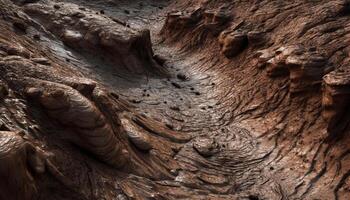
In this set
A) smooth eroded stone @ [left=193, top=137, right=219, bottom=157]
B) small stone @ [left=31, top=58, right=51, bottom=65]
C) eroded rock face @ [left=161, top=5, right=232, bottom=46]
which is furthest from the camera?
eroded rock face @ [left=161, top=5, right=232, bottom=46]

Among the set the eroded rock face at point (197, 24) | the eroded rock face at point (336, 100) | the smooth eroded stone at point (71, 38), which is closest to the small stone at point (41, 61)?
the smooth eroded stone at point (71, 38)

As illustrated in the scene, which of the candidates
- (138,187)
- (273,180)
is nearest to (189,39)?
(273,180)

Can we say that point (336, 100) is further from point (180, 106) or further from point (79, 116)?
point (79, 116)

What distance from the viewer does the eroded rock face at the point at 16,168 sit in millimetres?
7406

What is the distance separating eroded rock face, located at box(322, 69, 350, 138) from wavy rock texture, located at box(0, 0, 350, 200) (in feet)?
0.13

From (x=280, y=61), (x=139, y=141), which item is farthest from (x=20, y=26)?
(x=280, y=61)

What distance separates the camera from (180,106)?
17891 millimetres

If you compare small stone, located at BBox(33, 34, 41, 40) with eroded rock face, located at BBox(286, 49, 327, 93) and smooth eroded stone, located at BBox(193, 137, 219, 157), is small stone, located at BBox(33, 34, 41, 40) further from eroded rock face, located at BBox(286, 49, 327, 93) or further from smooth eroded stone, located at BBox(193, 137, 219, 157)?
eroded rock face, located at BBox(286, 49, 327, 93)

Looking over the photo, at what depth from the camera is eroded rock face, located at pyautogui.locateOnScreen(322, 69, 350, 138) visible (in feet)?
45.4

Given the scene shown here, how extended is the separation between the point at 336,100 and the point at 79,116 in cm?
863

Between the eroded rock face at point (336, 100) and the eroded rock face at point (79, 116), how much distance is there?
7.69 m

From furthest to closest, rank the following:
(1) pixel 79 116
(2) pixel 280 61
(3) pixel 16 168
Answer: (2) pixel 280 61, (1) pixel 79 116, (3) pixel 16 168

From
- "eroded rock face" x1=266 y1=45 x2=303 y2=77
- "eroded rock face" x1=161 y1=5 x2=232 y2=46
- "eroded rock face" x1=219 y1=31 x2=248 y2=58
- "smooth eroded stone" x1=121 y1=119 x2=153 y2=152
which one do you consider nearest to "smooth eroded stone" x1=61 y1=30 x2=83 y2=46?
"smooth eroded stone" x1=121 y1=119 x2=153 y2=152

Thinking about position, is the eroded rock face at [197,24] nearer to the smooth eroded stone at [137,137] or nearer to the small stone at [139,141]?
the smooth eroded stone at [137,137]
